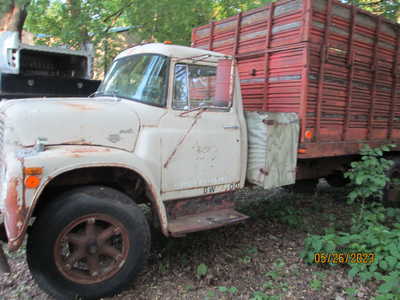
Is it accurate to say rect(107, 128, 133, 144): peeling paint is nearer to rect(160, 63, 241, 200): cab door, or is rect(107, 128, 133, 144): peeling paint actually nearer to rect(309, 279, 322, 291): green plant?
rect(160, 63, 241, 200): cab door

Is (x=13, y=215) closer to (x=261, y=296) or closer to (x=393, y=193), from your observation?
(x=261, y=296)

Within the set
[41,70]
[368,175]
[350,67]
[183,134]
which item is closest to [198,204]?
[183,134]

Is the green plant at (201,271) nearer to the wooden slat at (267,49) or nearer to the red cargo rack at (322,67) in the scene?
the red cargo rack at (322,67)

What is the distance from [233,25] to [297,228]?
A: 2973 millimetres

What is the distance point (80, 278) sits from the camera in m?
2.71

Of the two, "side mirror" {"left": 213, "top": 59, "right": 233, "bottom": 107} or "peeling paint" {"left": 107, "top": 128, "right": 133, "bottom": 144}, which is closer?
"peeling paint" {"left": 107, "top": 128, "right": 133, "bottom": 144}

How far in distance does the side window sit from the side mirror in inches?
0.9

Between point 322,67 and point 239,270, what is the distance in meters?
2.53

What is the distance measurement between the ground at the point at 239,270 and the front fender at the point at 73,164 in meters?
0.60

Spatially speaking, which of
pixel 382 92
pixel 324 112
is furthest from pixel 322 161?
pixel 382 92

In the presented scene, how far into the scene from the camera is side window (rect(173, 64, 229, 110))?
3.29 metres

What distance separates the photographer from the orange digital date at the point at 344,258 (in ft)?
10.8

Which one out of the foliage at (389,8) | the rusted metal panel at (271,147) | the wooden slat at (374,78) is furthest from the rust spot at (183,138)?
the foliage at (389,8)

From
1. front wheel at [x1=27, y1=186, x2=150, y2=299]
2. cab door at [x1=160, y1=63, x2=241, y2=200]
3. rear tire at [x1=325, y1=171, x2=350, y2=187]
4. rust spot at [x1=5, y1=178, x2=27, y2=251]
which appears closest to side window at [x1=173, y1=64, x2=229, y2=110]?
cab door at [x1=160, y1=63, x2=241, y2=200]
